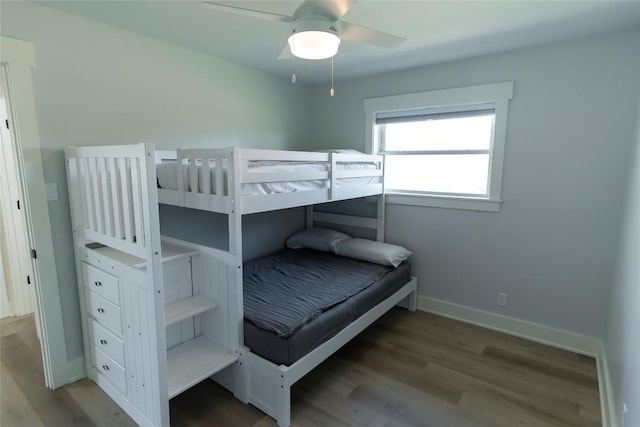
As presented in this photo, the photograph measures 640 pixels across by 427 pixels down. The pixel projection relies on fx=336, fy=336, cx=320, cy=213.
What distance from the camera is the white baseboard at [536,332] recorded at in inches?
87.3

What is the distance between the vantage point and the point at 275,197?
2168mm

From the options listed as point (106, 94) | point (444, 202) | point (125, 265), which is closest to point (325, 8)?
point (125, 265)

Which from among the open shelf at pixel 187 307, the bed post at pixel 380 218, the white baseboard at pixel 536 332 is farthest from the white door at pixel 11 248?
the white baseboard at pixel 536 332

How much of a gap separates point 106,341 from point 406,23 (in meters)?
2.79

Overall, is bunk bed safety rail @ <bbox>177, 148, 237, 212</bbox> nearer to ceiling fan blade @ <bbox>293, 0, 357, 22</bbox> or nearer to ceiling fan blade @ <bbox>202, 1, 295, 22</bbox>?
ceiling fan blade @ <bbox>202, 1, 295, 22</bbox>

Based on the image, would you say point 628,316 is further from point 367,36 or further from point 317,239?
point 317,239

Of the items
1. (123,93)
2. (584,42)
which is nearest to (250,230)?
(123,93)

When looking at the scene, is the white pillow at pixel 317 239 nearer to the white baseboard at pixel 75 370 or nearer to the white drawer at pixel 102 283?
the white drawer at pixel 102 283

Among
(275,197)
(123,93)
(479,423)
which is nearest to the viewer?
(479,423)

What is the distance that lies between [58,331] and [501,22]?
355 centimetres

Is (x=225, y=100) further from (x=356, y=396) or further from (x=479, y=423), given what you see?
(x=479, y=423)

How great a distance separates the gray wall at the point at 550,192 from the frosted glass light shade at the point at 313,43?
1.86m

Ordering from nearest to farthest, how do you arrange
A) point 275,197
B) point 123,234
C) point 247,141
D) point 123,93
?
point 123,234
point 275,197
point 123,93
point 247,141

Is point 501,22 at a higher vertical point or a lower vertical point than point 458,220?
higher
